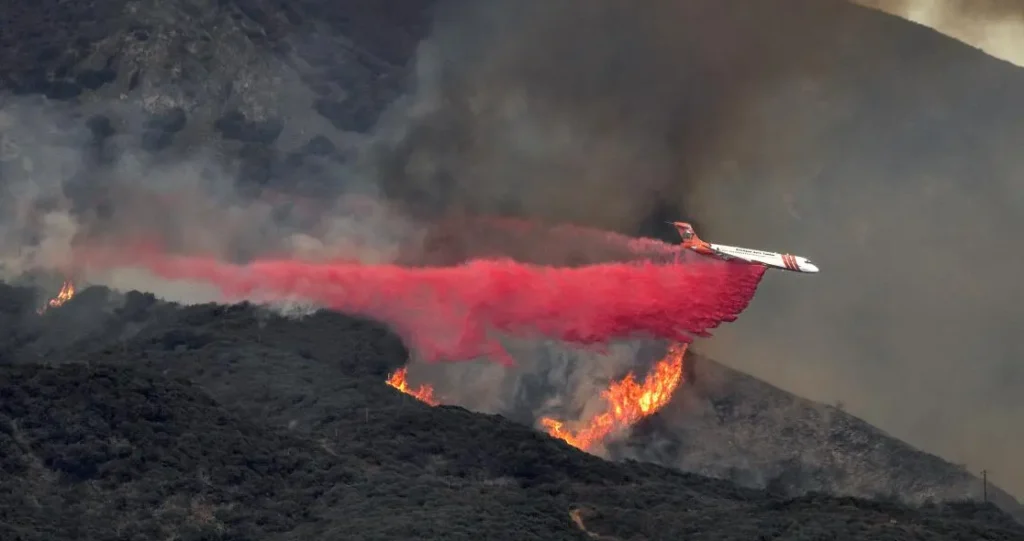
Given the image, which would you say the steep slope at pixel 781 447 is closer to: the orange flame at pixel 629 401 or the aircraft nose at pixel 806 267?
the orange flame at pixel 629 401

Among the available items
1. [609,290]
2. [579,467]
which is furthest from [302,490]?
[609,290]

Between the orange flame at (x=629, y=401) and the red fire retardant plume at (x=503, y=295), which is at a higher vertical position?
the red fire retardant plume at (x=503, y=295)

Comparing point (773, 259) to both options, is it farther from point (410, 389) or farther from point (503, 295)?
point (410, 389)

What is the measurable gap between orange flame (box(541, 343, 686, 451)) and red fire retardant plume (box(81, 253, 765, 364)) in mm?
9100

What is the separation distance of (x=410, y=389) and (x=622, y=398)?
20.8 metres

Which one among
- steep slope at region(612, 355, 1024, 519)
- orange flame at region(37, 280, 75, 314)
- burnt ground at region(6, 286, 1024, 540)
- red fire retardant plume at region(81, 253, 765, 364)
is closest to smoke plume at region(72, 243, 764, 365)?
red fire retardant plume at region(81, 253, 765, 364)

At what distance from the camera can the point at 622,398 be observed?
185 meters

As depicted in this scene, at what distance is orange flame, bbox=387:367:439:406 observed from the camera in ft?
596

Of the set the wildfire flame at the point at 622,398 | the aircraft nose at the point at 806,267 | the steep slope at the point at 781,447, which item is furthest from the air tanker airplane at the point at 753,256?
the steep slope at the point at 781,447

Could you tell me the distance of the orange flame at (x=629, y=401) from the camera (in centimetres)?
18075

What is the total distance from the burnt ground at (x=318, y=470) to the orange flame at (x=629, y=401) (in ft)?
40.2

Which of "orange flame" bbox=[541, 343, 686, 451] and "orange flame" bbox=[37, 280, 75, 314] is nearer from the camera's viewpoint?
"orange flame" bbox=[541, 343, 686, 451]

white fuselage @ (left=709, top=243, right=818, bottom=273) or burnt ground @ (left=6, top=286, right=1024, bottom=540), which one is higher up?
Answer: white fuselage @ (left=709, top=243, right=818, bottom=273)

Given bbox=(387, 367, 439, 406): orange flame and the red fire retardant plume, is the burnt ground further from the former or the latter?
the red fire retardant plume
